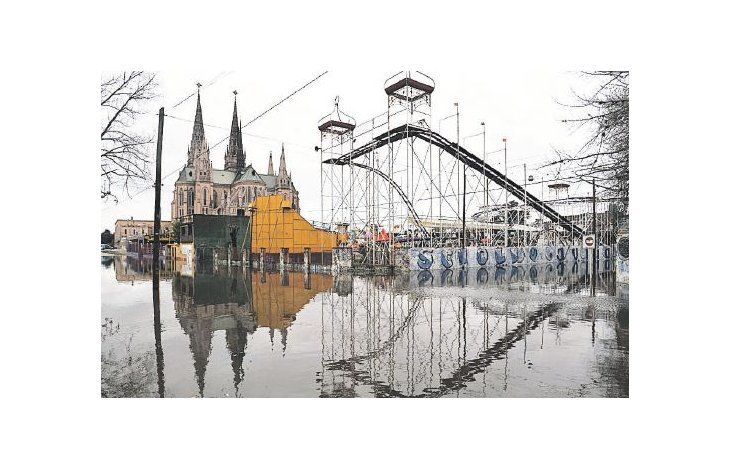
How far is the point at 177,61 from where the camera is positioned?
6055mm

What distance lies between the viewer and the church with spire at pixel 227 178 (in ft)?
28.6

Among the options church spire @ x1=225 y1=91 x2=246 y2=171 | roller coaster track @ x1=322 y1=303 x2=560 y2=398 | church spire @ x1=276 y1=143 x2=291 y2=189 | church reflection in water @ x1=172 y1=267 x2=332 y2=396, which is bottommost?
roller coaster track @ x1=322 y1=303 x2=560 y2=398

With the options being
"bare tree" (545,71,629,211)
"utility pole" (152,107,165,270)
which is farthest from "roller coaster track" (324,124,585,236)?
"utility pole" (152,107,165,270)

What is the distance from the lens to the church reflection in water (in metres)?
5.36

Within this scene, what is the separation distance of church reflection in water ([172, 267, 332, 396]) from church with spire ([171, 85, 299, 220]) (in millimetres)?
2232

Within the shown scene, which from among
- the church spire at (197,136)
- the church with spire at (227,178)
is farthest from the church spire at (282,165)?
the church spire at (197,136)

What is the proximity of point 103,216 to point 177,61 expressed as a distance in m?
2.32

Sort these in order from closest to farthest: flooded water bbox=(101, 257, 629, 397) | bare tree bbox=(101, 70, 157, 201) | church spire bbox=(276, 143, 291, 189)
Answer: flooded water bbox=(101, 257, 629, 397), bare tree bbox=(101, 70, 157, 201), church spire bbox=(276, 143, 291, 189)

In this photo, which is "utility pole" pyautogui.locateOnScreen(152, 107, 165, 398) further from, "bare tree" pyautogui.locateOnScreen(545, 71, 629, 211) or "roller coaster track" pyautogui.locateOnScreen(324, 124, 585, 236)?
"bare tree" pyautogui.locateOnScreen(545, 71, 629, 211)

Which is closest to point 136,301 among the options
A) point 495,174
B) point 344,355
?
point 344,355

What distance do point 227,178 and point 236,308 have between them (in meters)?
7.01

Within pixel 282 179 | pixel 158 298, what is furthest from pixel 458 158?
pixel 158 298

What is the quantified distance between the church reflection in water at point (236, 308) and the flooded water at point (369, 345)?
28mm

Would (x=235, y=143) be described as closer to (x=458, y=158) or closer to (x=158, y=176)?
(x=158, y=176)
